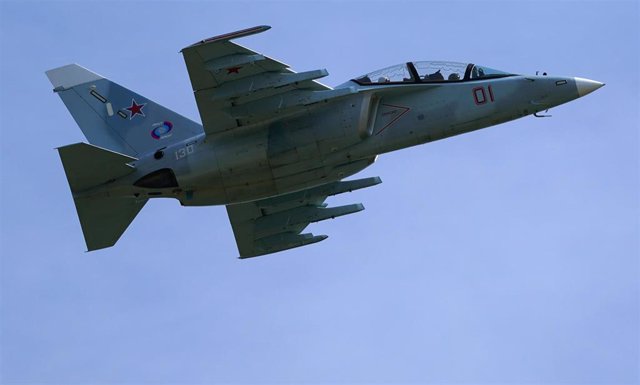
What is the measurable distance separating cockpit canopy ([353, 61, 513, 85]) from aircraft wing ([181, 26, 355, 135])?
0.89m

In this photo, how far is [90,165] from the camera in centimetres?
2586

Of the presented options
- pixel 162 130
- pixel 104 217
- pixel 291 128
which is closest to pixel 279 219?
pixel 162 130

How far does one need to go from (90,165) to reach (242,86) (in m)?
3.98

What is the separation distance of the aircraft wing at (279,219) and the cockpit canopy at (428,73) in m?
4.45

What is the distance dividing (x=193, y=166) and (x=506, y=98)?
747cm

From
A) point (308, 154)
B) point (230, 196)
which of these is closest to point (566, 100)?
point (308, 154)

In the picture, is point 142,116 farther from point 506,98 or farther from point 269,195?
point 506,98

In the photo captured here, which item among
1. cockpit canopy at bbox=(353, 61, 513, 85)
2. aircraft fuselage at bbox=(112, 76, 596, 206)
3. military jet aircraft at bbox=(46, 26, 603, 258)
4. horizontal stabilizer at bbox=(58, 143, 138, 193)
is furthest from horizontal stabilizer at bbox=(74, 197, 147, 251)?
cockpit canopy at bbox=(353, 61, 513, 85)

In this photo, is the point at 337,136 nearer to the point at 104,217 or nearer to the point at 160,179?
the point at 160,179

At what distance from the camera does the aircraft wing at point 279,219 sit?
29922 millimetres

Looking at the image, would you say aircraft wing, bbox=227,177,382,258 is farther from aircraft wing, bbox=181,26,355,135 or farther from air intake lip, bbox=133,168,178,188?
aircraft wing, bbox=181,26,355,135

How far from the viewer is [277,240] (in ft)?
99.6

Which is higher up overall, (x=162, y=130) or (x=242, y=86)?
(x=242, y=86)

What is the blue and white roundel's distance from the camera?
92.0ft
